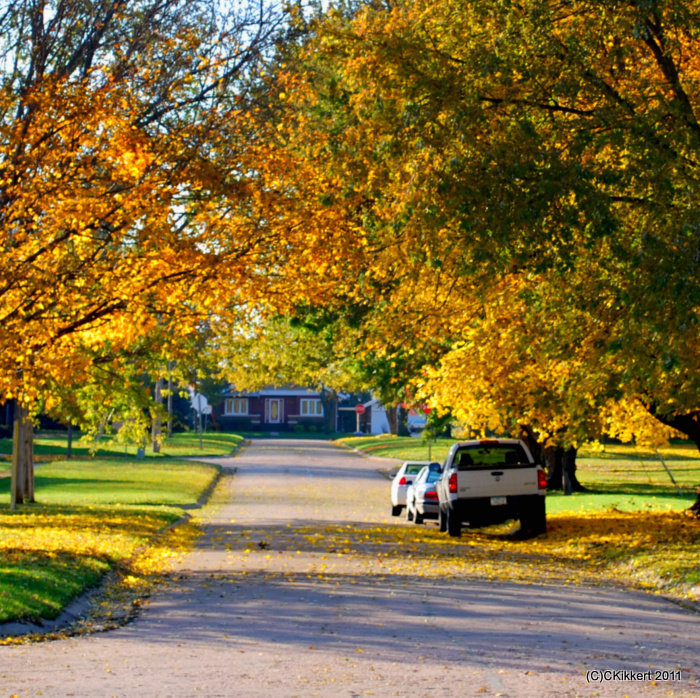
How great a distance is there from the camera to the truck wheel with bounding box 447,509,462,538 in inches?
780

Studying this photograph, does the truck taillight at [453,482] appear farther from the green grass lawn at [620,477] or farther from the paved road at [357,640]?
A: the paved road at [357,640]

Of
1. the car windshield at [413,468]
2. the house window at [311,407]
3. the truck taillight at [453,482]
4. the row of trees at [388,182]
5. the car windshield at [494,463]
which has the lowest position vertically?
the car windshield at [413,468]

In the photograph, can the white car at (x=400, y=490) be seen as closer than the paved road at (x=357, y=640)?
No

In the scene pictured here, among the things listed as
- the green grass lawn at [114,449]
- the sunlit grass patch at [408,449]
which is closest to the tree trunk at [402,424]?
the sunlit grass patch at [408,449]

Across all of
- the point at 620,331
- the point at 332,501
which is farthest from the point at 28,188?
the point at 332,501

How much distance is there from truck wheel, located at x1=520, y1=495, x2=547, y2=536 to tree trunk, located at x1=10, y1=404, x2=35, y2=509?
11101 millimetres

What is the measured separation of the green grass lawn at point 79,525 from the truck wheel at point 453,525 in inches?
224

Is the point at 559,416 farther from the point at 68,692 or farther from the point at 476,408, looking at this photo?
the point at 68,692

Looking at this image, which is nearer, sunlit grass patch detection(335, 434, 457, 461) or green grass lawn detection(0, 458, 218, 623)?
green grass lawn detection(0, 458, 218, 623)

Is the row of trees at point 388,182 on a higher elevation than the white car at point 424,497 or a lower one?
higher

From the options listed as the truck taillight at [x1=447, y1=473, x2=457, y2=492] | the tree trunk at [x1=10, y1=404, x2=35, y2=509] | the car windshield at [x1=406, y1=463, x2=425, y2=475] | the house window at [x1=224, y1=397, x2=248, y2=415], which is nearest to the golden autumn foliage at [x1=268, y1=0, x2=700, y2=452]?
the truck taillight at [x1=447, y1=473, x2=457, y2=492]

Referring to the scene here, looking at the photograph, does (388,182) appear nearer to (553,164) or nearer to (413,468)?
(553,164)

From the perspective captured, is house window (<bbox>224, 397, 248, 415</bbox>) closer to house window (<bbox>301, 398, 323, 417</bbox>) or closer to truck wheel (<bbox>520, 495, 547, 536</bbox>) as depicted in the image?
house window (<bbox>301, 398, 323, 417</bbox>)

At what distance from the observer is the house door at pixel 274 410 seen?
4248 inches
